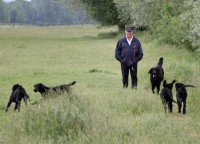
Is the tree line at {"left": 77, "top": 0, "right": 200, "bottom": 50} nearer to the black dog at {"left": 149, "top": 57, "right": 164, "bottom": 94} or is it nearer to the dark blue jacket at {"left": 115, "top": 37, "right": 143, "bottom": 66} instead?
the dark blue jacket at {"left": 115, "top": 37, "right": 143, "bottom": 66}

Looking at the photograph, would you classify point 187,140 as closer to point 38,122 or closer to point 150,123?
point 150,123

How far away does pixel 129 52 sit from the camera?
14.5 m

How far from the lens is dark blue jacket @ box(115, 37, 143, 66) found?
14.5m

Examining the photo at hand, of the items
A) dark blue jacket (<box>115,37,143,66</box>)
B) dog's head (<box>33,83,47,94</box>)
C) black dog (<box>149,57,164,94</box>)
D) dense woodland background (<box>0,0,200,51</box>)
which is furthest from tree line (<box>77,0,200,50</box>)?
dog's head (<box>33,83,47,94</box>)

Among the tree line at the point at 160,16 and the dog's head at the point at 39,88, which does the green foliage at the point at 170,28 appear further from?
the dog's head at the point at 39,88

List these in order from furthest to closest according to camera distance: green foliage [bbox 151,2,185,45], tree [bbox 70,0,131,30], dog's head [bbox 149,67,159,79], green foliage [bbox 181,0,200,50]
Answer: tree [bbox 70,0,131,30], green foliage [bbox 151,2,185,45], green foliage [bbox 181,0,200,50], dog's head [bbox 149,67,159,79]

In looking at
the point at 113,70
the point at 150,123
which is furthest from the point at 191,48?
the point at 150,123

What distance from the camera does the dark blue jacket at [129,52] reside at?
14.5 meters

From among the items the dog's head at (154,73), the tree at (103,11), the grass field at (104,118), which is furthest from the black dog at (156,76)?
the tree at (103,11)

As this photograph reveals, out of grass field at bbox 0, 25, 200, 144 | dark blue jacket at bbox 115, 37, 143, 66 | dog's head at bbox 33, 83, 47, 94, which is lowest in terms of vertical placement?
grass field at bbox 0, 25, 200, 144

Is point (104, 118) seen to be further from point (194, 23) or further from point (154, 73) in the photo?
point (194, 23)

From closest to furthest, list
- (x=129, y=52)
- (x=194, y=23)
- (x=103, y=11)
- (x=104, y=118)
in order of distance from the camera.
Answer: (x=104, y=118)
(x=129, y=52)
(x=194, y=23)
(x=103, y=11)

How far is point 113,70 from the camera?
22.8 m

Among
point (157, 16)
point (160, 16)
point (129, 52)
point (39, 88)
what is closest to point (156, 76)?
point (129, 52)
